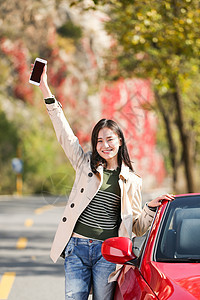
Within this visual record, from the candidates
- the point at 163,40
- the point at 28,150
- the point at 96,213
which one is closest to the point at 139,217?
the point at 96,213

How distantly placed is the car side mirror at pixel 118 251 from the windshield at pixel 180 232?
156 millimetres

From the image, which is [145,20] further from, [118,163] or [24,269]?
[118,163]

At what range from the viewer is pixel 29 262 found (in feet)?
29.7

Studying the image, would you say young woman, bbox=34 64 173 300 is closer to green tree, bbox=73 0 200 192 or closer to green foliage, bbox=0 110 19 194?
green tree, bbox=73 0 200 192

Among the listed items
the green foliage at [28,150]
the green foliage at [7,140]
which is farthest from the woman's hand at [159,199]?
the green foliage at [7,140]

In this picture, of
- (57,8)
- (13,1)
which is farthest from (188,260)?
(57,8)

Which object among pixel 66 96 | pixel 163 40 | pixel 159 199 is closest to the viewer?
pixel 159 199

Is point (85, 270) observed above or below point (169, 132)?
above

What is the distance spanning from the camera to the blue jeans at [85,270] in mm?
3850

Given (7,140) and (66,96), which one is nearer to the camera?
(7,140)

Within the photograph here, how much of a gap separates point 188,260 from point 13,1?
1743 inches

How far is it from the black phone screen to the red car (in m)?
1.14

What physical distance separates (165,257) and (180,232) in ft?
1.28

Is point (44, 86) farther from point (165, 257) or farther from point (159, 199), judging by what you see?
point (165, 257)
